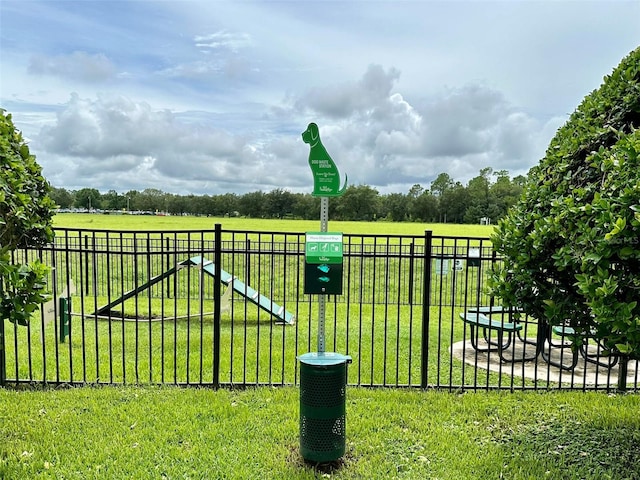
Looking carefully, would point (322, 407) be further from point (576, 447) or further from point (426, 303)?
point (576, 447)

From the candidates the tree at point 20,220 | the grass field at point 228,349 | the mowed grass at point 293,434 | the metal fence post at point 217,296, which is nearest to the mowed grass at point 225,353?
the grass field at point 228,349

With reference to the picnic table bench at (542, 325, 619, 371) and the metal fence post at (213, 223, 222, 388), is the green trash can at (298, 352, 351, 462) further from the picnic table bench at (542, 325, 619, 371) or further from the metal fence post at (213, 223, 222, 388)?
the metal fence post at (213, 223, 222, 388)

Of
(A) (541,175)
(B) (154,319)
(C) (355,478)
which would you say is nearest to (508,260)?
(A) (541,175)

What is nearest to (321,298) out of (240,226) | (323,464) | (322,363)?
(322,363)

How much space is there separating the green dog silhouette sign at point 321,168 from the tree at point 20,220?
2.23 m


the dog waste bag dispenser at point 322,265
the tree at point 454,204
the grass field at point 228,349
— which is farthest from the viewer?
the tree at point 454,204

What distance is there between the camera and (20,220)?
406cm

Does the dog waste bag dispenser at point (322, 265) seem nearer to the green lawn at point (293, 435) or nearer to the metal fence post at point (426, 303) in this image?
the green lawn at point (293, 435)

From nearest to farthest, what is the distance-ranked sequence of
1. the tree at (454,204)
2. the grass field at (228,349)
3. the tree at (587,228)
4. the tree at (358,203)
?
the tree at (587,228) < the grass field at (228,349) < the tree at (358,203) < the tree at (454,204)

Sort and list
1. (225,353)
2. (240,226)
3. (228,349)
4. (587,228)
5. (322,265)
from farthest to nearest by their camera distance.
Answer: (240,226)
(228,349)
(225,353)
(322,265)
(587,228)

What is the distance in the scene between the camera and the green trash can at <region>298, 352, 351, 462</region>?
3.71 m

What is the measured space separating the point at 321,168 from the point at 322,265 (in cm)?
76

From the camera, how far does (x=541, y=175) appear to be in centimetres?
418

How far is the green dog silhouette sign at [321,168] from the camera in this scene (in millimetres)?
3859
